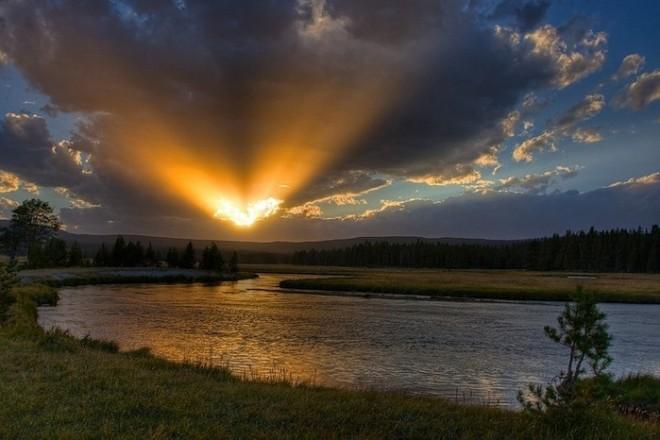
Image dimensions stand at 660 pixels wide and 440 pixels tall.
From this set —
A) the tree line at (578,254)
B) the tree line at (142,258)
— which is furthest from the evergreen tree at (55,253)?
the tree line at (578,254)

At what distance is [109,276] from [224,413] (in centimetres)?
9120

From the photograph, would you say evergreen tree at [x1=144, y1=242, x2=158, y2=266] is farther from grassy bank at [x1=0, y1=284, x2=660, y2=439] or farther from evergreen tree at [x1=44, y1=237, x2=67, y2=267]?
grassy bank at [x1=0, y1=284, x2=660, y2=439]

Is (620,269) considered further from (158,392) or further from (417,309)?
(158,392)

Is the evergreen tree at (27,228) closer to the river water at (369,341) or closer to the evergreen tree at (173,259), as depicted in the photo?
the evergreen tree at (173,259)

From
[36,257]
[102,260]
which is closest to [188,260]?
[102,260]

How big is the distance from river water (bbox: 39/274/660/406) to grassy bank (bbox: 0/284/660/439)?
5299mm

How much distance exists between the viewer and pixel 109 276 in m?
92.2

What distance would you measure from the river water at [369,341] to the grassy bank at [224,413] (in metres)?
5.30

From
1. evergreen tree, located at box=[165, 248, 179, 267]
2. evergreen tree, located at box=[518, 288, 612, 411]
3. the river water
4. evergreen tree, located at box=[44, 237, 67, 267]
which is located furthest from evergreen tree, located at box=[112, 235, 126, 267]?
evergreen tree, located at box=[518, 288, 612, 411]

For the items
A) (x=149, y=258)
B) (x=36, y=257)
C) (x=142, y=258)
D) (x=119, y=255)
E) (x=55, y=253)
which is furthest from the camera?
(x=149, y=258)

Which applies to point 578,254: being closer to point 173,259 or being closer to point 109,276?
point 173,259

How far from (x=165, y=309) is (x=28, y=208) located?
89.7 metres

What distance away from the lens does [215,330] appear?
105 ft

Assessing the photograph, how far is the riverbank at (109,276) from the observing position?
250 feet
